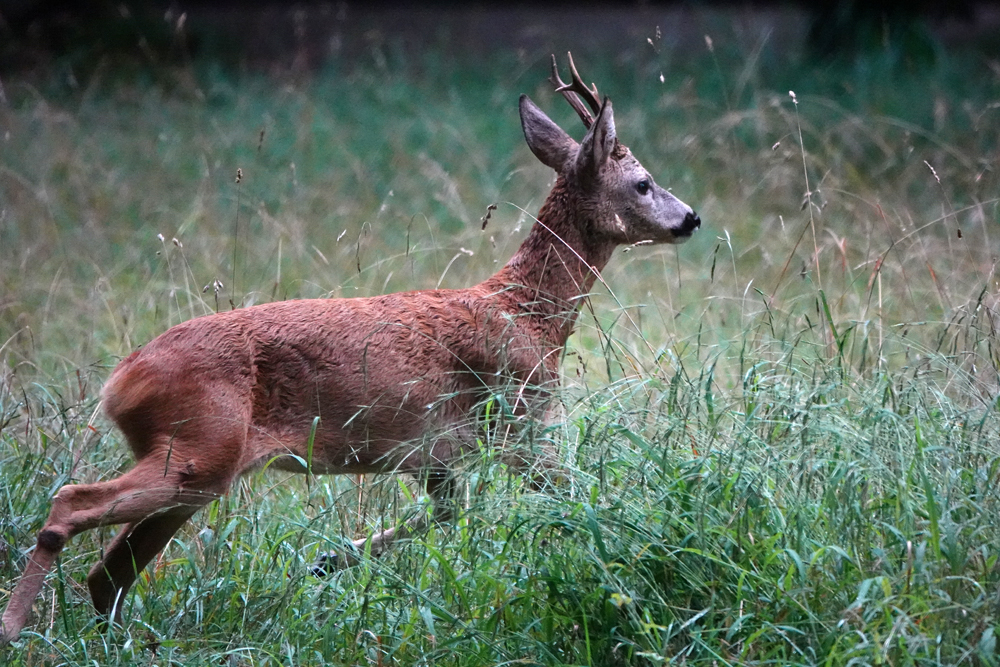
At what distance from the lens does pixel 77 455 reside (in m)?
4.28

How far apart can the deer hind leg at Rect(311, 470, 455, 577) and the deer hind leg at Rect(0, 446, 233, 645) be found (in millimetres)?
445

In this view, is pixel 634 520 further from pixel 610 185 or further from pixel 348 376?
pixel 610 185

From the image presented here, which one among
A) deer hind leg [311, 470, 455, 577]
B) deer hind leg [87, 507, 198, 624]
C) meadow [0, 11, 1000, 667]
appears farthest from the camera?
deer hind leg [87, 507, 198, 624]

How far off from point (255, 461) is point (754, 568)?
1.71 metres


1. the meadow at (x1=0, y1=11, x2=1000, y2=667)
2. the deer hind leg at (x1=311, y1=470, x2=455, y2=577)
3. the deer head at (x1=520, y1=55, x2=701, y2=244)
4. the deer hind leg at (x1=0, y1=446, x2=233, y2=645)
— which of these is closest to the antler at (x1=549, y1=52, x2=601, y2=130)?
the deer head at (x1=520, y1=55, x2=701, y2=244)

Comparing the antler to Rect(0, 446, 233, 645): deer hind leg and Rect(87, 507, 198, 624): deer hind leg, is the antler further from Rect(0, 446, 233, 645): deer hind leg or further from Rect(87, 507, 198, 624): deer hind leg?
Rect(87, 507, 198, 624): deer hind leg

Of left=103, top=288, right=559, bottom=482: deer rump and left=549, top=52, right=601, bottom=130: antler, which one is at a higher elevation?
left=549, top=52, right=601, bottom=130: antler

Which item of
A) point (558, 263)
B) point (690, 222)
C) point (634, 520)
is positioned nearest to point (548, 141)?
point (558, 263)

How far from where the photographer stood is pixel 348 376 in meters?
3.96

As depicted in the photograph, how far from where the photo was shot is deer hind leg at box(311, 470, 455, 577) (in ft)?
11.2

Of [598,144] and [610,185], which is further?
[610,185]

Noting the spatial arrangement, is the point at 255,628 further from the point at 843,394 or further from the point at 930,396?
the point at 930,396

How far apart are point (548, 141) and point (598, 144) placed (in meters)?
0.38

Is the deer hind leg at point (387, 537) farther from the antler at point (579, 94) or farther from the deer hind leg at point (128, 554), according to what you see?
the antler at point (579, 94)
